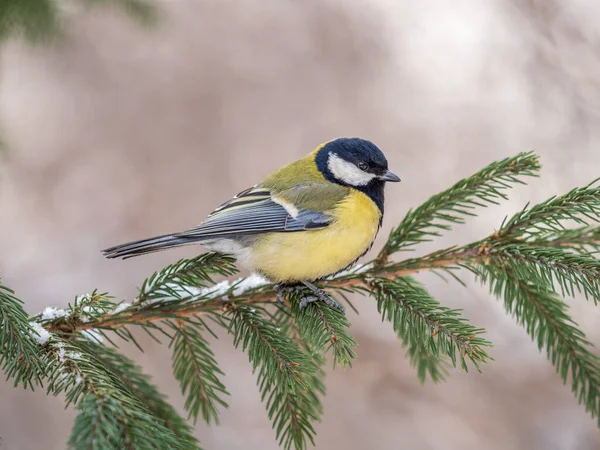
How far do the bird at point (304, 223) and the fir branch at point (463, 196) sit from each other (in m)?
0.24

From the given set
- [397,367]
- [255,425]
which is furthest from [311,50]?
[255,425]

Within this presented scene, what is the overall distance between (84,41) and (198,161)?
4.32 feet

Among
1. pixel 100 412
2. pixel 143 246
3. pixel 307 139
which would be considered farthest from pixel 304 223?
pixel 307 139

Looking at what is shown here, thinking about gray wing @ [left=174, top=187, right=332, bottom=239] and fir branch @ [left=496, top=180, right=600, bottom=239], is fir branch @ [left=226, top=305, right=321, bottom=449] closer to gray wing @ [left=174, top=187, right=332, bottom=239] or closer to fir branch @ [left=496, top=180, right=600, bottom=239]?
gray wing @ [left=174, top=187, right=332, bottom=239]

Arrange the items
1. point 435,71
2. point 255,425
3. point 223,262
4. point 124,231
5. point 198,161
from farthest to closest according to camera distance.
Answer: point 435,71, point 198,161, point 124,231, point 255,425, point 223,262

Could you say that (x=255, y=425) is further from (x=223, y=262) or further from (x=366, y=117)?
(x=366, y=117)

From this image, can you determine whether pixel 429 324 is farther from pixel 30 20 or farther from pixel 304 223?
pixel 30 20

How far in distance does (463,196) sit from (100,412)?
3.48 feet

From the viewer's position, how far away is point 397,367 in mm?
3318

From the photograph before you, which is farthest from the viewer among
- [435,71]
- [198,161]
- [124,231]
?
[435,71]

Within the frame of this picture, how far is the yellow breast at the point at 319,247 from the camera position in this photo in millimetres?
1783

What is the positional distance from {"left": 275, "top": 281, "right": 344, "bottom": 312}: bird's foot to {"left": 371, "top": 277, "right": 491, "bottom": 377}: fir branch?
0.44 feet

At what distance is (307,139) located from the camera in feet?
12.8

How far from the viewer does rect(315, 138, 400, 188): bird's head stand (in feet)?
6.77
